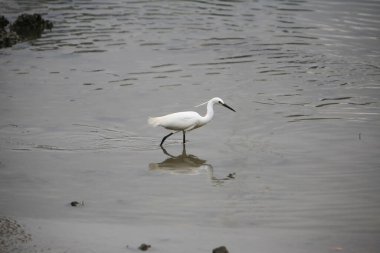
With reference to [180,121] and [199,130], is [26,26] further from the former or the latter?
[180,121]

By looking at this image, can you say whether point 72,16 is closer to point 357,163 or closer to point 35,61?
point 35,61

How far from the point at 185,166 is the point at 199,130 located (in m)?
2.03

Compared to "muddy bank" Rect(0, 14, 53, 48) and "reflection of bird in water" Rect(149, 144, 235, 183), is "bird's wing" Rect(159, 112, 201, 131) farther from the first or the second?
"muddy bank" Rect(0, 14, 53, 48)

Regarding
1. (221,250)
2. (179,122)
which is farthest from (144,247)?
(179,122)

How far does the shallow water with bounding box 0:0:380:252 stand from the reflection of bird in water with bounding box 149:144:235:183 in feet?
0.11

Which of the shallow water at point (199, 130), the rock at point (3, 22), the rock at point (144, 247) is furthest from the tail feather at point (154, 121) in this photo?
the rock at point (3, 22)

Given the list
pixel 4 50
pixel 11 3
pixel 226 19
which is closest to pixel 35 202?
pixel 4 50

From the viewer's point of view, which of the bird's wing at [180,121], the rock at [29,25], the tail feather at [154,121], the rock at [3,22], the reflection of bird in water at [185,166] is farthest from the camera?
the rock at [3,22]

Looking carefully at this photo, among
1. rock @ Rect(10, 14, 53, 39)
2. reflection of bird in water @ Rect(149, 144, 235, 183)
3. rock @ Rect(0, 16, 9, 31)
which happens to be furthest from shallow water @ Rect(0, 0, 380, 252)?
rock @ Rect(0, 16, 9, 31)

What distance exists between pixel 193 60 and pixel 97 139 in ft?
18.9

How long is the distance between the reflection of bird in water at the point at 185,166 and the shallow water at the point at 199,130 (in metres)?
0.03

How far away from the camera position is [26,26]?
1972 centimetres

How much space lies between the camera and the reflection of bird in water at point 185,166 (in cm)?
1030

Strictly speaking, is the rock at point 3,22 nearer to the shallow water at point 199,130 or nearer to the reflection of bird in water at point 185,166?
the shallow water at point 199,130
